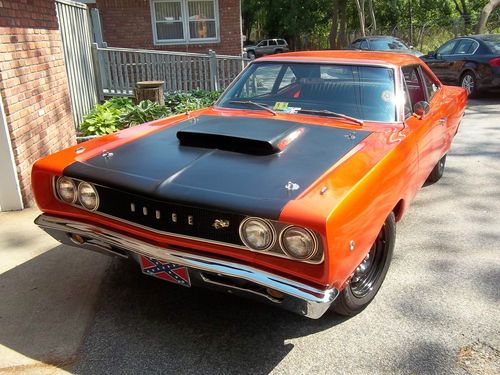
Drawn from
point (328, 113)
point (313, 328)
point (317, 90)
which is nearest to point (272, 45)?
point (317, 90)

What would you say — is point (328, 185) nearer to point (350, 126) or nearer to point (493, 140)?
point (350, 126)

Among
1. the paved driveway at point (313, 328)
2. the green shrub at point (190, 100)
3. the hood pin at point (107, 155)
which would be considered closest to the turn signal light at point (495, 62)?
the green shrub at point (190, 100)

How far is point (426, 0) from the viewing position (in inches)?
1352

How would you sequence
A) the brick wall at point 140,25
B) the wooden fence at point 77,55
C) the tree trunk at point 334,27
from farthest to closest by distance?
the tree trunk at point 334,27, the brick wall at point 140,25, the wooden fence at point 77,55

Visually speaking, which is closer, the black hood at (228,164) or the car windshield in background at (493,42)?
the black hood at (228,164)

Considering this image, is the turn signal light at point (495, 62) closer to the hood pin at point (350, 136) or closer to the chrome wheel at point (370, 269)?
the hood pin at point (350, 136)

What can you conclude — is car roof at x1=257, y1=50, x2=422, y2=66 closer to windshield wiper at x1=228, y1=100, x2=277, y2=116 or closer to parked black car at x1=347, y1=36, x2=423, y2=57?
windshield wiper at x1=228, y1=100, x2=277, y2=116

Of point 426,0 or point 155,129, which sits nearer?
point 155,129

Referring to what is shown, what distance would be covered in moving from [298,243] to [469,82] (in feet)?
34.7

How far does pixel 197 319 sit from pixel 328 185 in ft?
4.08

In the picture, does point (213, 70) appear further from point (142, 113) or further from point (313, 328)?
point (313, 328)

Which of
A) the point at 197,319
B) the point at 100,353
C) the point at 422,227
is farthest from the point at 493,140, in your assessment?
the point at 100,353

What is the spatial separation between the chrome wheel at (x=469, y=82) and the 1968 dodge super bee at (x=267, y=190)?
822cm

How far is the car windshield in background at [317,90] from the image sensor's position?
3.65 m
